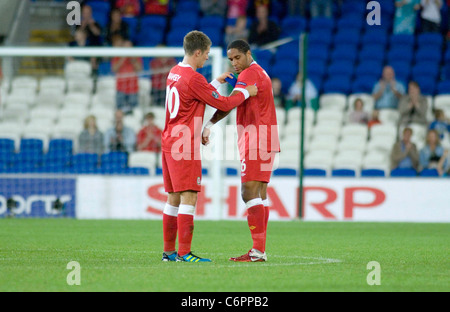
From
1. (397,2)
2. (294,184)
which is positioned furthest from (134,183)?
(397,2)

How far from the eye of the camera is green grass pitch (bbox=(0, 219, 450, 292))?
635 cm

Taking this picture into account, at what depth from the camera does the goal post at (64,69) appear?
52.1ft

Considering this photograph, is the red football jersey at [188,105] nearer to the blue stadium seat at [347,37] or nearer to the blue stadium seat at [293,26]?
the blue stadium seat at [347,37]

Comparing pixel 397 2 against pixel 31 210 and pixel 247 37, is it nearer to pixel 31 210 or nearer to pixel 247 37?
pixel 247 37

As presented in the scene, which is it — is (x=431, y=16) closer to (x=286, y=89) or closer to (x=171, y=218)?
(x=286, y=89)

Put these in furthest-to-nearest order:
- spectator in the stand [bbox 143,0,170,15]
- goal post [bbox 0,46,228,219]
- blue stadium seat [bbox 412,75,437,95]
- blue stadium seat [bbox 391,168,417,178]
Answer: spectator in the stand [bbox 143,0,170,15] < blue stadium seat [bbox 412,75,437,95] < blue stadium seat [bbox 391,168,417,178] < goal post [bbox 0,46,228,219]

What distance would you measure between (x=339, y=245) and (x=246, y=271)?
337cm

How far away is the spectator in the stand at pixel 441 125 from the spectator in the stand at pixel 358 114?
144 centimetres

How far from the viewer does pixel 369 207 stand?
16.3 m

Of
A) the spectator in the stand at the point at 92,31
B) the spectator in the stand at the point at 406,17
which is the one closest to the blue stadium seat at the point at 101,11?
the spectator in the stand at the point at 92,31

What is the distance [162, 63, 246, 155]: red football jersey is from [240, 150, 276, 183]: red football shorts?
510 mm

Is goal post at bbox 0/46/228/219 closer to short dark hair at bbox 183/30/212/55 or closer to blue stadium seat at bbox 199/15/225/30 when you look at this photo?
blue stadium seat at bbox 199/15/225/30

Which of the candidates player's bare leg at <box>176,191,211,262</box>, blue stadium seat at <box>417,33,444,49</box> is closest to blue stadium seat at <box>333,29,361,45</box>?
blue stadium seat at <box>417,33,444,49</box>

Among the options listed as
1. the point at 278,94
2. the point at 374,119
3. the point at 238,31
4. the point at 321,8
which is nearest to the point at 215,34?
the point at 238,31
